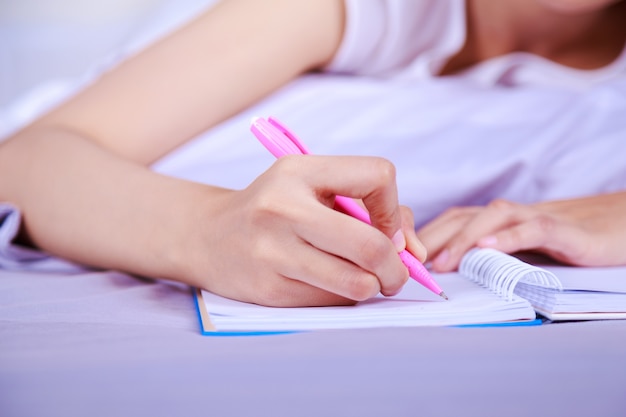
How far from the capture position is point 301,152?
2.14ft

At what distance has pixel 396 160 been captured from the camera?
984mm

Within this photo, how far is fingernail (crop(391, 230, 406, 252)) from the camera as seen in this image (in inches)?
24.0

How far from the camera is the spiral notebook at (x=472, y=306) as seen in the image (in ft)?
1.85

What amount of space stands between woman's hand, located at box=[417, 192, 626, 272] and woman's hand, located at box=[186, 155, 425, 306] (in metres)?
0.18

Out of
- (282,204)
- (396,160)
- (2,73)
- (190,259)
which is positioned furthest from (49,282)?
(2,73)

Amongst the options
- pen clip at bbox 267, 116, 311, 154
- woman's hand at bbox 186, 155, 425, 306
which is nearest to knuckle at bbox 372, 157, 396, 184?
woman's hand at bbox 186, 155, 425, 306

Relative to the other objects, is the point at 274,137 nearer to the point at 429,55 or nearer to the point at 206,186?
the point at 206,186

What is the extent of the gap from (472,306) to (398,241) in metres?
0.08

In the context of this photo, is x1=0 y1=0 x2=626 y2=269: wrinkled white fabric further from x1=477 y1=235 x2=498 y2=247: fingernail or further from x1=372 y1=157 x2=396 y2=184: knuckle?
x1=372 y1=157 x2=396 y2=184: knuckle

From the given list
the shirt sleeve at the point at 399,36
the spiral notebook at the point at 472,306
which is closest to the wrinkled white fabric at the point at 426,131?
the shirt sleeve at the point at 399,36

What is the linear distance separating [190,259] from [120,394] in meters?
0.23

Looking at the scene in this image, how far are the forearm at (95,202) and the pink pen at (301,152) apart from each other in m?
0.09

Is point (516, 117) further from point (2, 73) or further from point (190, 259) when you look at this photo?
point (2, 73)

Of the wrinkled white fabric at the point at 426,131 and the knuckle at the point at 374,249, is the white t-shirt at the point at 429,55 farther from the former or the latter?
the knuckle at the point at 374,249
